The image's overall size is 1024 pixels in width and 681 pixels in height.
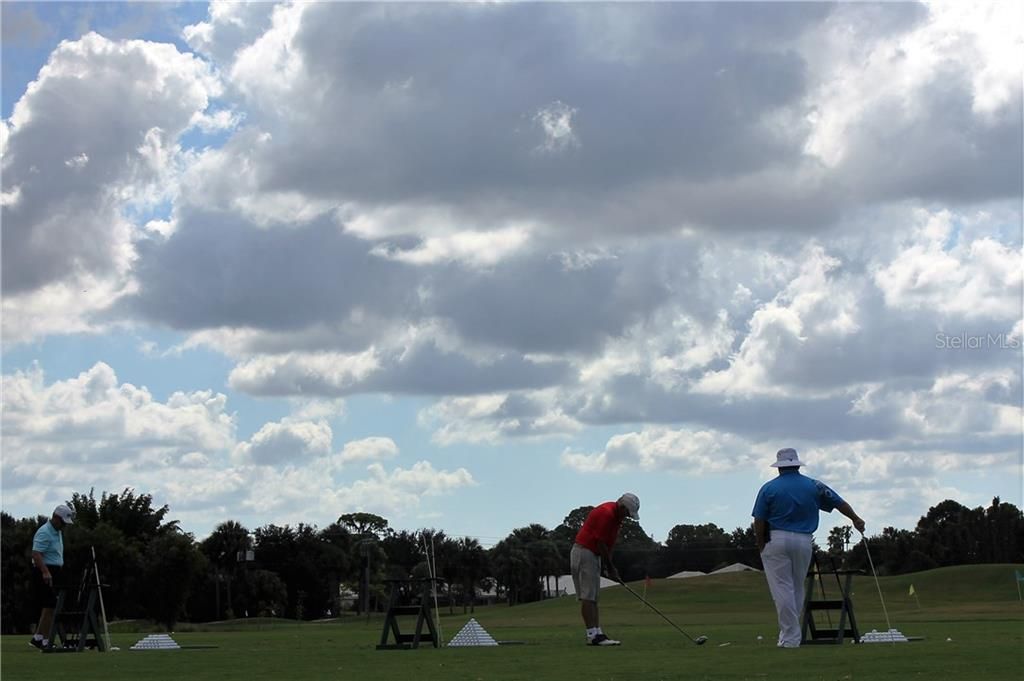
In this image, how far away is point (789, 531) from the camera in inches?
704

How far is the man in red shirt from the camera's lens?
20.4 m

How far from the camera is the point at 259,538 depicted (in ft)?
379

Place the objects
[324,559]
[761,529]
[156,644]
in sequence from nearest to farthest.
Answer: [761,529], [156,644], [324,559]

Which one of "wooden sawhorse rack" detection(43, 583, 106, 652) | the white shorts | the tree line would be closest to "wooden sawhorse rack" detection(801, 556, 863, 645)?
the white shorts

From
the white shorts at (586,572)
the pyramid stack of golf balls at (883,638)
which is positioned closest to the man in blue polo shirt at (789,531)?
the pyramid stack of golf balls at (883,638)

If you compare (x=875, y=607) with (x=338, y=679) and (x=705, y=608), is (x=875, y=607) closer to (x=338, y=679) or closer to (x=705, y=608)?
(x=705, y=608)

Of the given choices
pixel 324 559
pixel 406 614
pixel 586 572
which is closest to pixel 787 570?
pixel 586 572

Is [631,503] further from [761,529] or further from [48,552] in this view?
[48,552]

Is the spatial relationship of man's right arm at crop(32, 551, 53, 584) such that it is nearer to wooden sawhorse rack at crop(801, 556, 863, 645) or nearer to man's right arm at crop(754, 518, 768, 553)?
man's right arm at crop(754, 518, 768, 553)

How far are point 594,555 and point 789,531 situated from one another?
365 centimetres

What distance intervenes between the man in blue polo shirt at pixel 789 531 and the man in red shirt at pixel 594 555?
2.67m

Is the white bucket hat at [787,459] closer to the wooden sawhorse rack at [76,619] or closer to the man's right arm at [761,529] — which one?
the man's right arm at [761,529]

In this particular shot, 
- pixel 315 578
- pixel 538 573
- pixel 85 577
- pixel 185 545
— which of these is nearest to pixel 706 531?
pixel 538 573

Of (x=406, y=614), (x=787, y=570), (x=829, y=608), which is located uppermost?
(x=787, y=570)
